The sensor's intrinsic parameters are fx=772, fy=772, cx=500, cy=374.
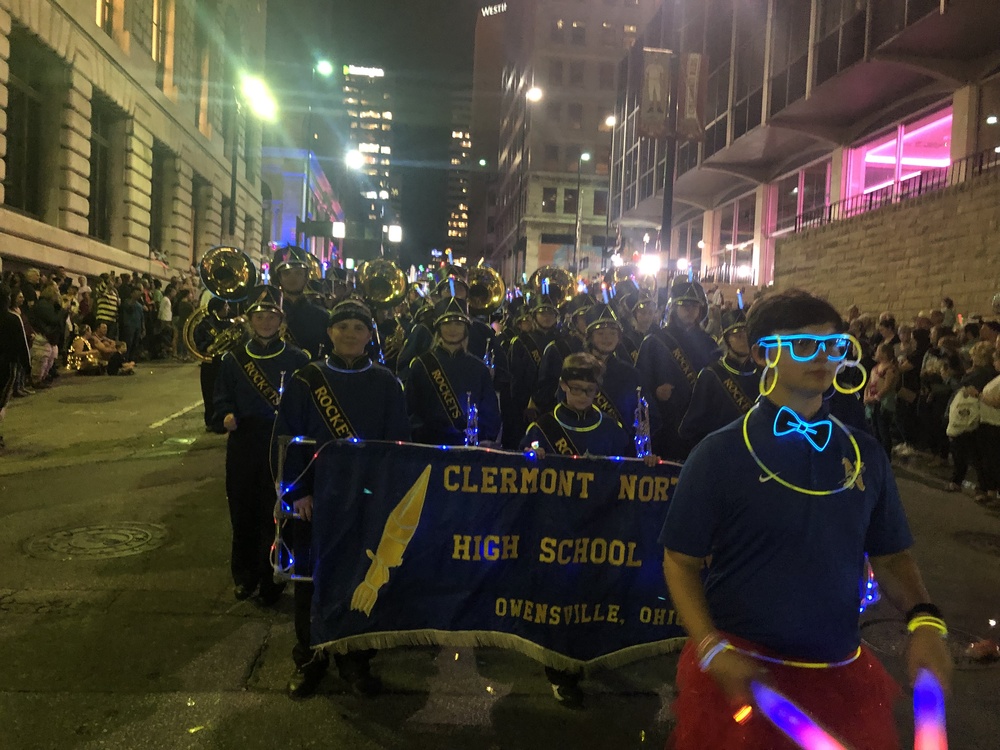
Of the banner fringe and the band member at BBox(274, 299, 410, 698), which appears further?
the band member at BBox(274, 299, 410, 698)

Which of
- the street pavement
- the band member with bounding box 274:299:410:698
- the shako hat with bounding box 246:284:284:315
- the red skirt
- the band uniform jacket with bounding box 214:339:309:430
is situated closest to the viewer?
the red skirt

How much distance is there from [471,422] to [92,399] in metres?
10.5

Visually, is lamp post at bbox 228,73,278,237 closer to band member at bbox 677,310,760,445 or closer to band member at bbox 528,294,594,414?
band member at bbox 528,294,594,414

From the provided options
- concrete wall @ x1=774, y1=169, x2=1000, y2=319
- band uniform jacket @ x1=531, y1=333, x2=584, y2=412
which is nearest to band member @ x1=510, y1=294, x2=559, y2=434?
band uniform jacket @ x1=531, y1=333, x2=584, y2=412

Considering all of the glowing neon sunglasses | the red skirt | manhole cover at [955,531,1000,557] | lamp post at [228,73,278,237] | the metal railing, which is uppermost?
lamp post at [228,73,278,237]

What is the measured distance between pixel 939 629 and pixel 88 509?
23.0 ft

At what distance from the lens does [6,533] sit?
6.22 m

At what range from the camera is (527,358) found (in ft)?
28.8

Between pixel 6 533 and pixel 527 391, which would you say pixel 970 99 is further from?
pixel 6 533

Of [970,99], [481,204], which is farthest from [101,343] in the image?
[481,204]

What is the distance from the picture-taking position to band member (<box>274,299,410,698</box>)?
395cm

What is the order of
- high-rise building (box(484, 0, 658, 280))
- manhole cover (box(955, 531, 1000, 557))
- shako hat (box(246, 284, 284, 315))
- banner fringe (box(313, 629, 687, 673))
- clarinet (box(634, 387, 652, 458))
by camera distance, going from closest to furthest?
1. banner fringe (box(313, 629, 687, 673))
2. clarinet (box(634, 387, 652, 458))
3. shako hat (box(246, 284, 284, 315))
4. manhole cover (box(955, 531, 1000, 557))
5. high-rise building (box(484, 0, 658, 280))

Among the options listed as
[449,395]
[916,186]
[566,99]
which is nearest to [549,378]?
[449,395]

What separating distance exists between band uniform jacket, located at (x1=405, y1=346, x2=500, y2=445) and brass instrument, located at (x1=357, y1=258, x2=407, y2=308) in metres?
5.74
